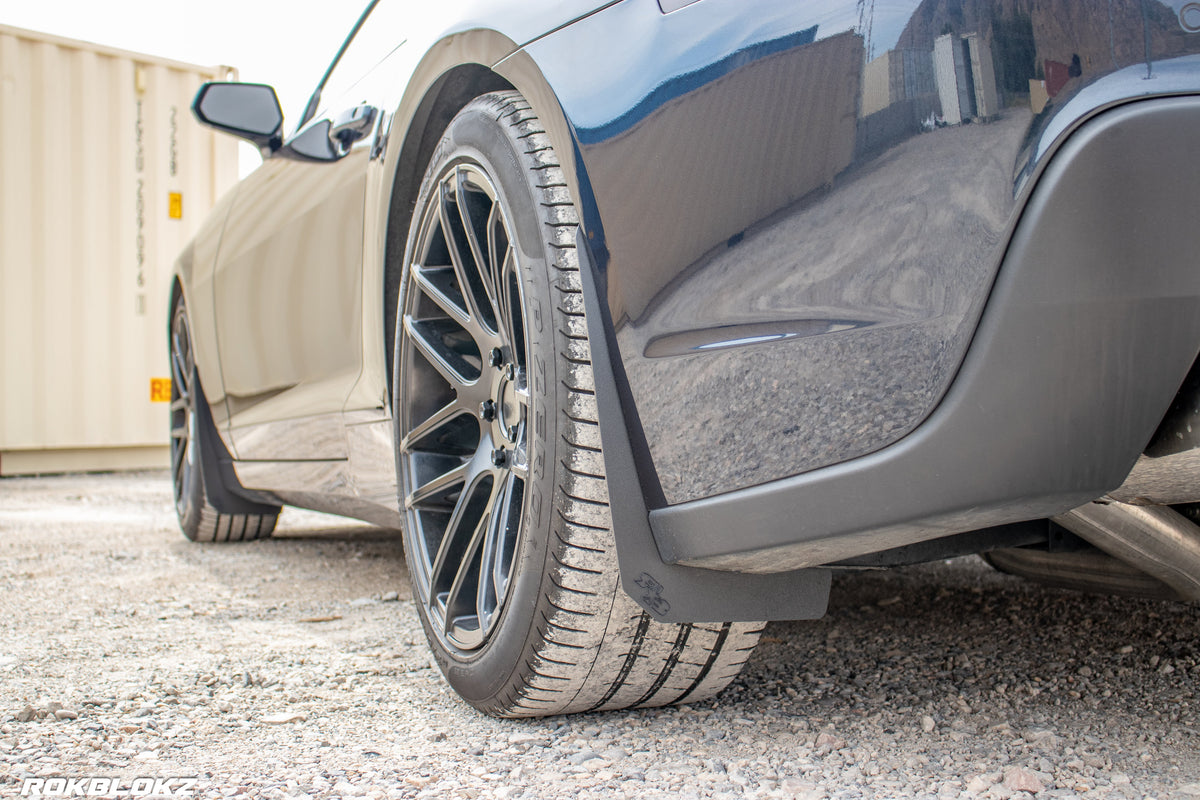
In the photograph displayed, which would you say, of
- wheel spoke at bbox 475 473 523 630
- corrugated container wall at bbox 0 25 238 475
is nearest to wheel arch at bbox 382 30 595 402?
wheel spoke at bbox 475 473 523 630

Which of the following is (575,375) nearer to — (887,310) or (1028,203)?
(887,310)

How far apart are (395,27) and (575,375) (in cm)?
115

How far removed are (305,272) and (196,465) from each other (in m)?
1.48

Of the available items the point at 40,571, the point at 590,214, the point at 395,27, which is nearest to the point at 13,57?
the point at 40,571

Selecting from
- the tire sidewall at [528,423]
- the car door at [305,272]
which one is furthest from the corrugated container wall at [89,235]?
the tire sidewall at [528,423]

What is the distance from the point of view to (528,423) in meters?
1.36

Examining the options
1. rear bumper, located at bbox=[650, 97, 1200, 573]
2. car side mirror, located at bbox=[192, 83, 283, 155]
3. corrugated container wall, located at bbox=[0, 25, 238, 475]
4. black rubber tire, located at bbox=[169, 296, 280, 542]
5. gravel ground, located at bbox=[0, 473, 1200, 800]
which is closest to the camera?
rear bumper, located at bbox=[650, 97, 1200, 573]

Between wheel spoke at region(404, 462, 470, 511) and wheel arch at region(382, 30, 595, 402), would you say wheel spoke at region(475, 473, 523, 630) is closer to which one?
wheel spoke at region(404, 462, 470, 511)

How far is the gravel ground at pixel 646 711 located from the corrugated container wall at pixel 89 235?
5924 mm

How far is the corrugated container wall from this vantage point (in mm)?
7574

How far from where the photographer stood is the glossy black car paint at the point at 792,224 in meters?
0.88

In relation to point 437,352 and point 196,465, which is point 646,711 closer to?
point 437,352

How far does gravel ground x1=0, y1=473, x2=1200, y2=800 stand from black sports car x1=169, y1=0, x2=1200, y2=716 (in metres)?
0.12

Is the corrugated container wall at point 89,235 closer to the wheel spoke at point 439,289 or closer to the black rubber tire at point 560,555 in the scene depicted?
the wheel spoke at point 439,289
